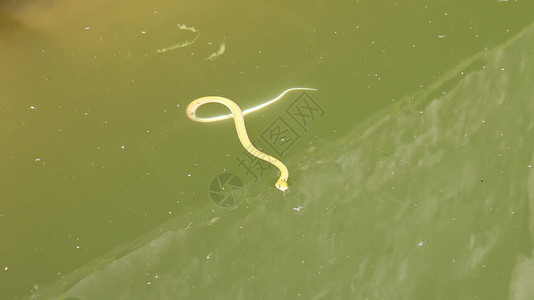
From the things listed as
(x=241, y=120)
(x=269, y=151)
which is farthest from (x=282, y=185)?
(x=241, y=120)

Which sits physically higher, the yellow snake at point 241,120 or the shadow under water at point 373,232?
the yellow snake at point 241,120

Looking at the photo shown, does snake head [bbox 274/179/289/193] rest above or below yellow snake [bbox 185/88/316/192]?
below

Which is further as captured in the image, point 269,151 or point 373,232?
point 269,151

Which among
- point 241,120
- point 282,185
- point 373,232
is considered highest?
point 241,120

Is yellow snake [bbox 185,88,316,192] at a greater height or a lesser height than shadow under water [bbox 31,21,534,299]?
greater

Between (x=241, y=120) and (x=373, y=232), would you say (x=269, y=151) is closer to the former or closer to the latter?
(x=241, y=120)
